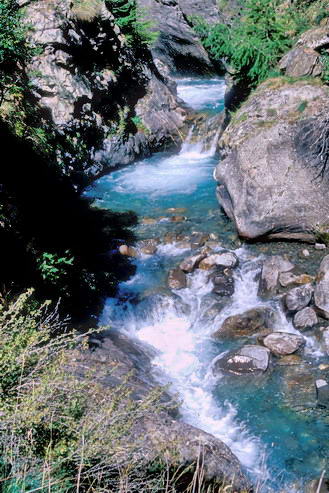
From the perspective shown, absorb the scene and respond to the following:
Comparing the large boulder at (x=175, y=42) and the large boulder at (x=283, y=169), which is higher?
the large boulder at (x=175, y=42)

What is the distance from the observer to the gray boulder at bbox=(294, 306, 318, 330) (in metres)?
6.39

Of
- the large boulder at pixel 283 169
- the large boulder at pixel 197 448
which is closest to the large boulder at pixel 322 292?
the large boulder at pixel 283 169

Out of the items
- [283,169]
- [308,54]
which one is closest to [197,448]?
[283,169]

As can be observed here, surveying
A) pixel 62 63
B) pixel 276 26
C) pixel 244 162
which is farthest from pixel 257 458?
pixel 62 63

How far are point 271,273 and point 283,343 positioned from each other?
155cm

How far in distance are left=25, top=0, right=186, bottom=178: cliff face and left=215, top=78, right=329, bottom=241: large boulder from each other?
4.74 m

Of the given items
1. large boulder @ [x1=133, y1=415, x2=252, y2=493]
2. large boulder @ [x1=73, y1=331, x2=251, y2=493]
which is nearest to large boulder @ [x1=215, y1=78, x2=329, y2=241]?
large boulder @ [x1=73, y1=331, x2=251, y2=493]

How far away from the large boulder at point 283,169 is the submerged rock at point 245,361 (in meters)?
2.79

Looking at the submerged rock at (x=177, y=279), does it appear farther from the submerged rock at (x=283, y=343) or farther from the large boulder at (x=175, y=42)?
the large boulder at (x=175, y=42)

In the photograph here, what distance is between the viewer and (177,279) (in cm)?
778

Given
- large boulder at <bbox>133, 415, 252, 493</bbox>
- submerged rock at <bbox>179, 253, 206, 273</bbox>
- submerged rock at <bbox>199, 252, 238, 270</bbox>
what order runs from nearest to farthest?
large boulder at <bbox>133, 415, 252, 493</bbox> → submerged rock at <bbox>199, 252, 238, 270</bbox> → submerged rock at <bbox>179, 253, 206, 273</bbox>

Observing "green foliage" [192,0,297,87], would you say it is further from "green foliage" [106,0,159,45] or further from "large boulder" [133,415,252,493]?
"large boulder" [133,415,252,493]

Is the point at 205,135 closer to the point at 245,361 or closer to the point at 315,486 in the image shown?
the point at 245,361

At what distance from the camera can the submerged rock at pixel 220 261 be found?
779cm
